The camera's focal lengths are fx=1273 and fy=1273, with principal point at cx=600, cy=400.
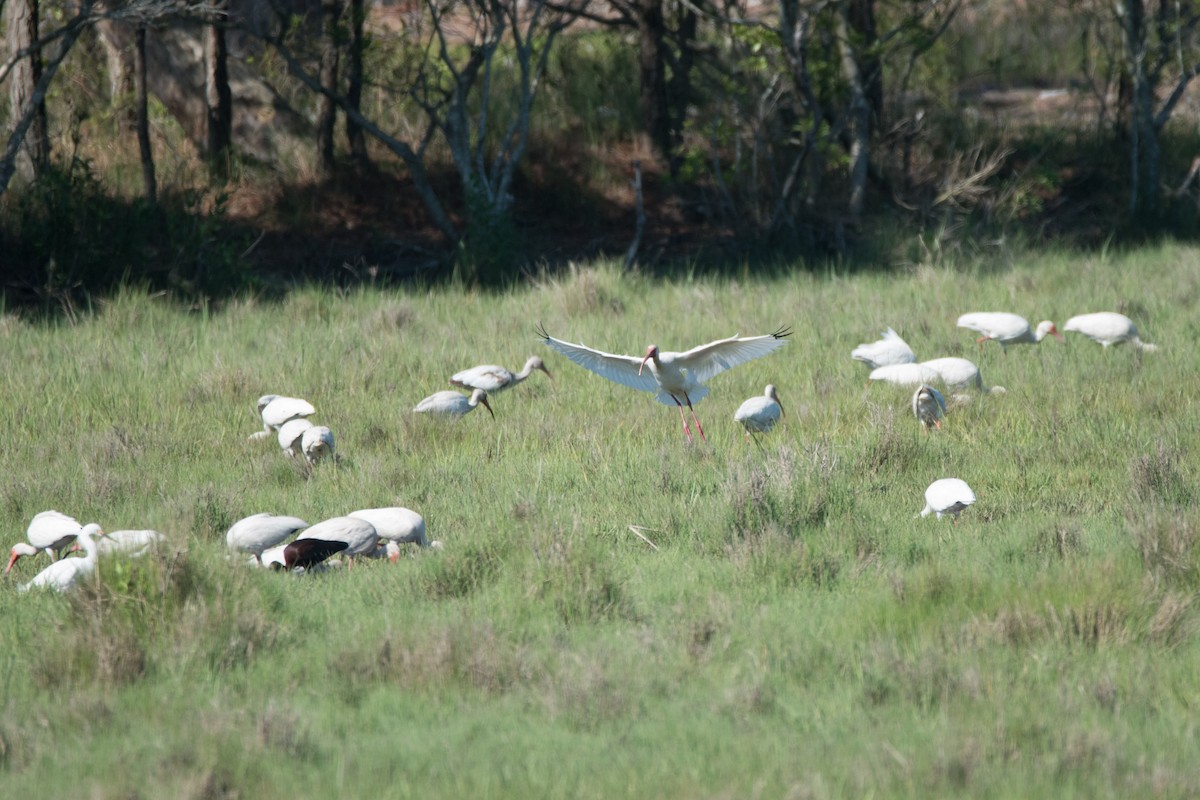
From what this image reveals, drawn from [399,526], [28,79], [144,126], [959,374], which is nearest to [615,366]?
[959,374]

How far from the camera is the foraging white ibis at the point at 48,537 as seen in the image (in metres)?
5.54

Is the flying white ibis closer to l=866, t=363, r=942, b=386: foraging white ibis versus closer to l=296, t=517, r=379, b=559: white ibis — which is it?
l=296, t=517, r=379, b=559: white ibis

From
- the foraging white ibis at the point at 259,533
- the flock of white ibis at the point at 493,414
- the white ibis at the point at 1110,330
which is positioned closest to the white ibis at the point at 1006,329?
the flock of white ibis at the point at 493,414

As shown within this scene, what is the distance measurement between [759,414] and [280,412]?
115 inches

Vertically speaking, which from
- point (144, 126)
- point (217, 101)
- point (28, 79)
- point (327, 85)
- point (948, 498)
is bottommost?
point (948, 498)

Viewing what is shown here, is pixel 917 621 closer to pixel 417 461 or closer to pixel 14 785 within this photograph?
pixel 14 785

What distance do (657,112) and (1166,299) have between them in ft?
26.1

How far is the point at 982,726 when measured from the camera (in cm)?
381

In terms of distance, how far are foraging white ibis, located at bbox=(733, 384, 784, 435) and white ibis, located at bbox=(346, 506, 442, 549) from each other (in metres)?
2.59

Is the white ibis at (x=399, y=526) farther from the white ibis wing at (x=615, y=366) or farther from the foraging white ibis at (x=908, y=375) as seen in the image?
the foraging white ibis at (x=908, y=375)

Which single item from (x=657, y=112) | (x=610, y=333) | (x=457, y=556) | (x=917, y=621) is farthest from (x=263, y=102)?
(x=917, y=621)

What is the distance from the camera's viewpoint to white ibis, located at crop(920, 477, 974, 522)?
581 centimetres

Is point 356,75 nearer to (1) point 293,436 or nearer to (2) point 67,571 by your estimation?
(1) point 293,436

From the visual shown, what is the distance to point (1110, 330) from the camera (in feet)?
31.2
